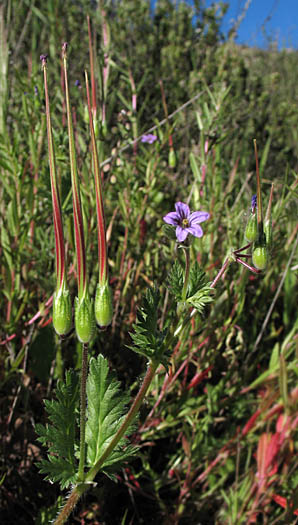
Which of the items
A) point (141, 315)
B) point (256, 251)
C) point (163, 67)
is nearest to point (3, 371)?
point (141, 315)

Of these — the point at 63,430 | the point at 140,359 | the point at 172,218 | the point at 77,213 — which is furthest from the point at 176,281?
the point at 140,359

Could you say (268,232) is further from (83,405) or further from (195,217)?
(83,405)

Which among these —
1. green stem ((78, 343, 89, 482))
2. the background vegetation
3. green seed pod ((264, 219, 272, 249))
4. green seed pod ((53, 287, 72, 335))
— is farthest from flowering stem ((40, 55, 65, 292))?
the background vegetation

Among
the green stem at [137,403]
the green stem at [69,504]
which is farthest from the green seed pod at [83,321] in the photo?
the green stem at [69,504]

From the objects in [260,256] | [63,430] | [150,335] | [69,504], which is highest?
[260,256]

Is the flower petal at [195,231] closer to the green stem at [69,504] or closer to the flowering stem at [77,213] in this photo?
the flowering stem at [77,213]

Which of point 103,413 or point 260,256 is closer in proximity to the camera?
point 260,256

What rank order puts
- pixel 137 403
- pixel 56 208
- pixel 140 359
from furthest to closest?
pixel 140 359
pixel 137 403
pixel 56 208

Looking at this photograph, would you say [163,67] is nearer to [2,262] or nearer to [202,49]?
[202,49]
